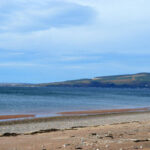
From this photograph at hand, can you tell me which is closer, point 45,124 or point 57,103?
point 45,124

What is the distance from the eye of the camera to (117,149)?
8.82 m

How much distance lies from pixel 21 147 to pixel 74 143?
190 cm

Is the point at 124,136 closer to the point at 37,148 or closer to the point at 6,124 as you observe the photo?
the point at 37,148

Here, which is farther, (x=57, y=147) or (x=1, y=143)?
(x=1, y=143)

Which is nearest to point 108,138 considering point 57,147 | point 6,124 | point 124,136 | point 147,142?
point 124,136

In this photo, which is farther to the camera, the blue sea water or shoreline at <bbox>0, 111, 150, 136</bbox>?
the blue sea water

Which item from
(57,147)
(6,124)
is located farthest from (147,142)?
(6,124)

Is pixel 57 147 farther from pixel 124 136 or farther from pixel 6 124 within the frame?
pixel 6 124

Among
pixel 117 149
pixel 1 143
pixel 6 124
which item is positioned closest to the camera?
pixel 117 149

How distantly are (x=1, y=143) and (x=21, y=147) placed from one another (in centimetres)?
139

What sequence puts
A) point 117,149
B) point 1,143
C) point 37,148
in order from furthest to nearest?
1. point 1,143
2. point 37,148
3. point 117,149

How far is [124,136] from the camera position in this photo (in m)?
11.3

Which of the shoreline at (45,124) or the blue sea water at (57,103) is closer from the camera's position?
the shoreline at (45,124)

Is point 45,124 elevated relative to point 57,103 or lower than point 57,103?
elevated
